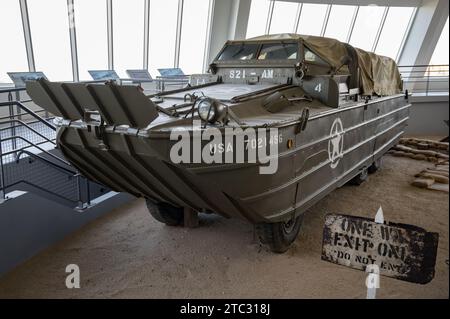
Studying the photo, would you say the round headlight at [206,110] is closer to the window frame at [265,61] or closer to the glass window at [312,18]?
the window frame at [265,61]

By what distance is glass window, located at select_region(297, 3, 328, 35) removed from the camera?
40.8ft

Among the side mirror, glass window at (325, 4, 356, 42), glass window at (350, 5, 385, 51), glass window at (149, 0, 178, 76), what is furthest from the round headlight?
glass window at (350, 5, 385, 51)

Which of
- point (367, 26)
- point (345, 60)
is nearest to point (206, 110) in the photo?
point (345, 60)

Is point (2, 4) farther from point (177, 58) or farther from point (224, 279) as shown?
point (224, 279)

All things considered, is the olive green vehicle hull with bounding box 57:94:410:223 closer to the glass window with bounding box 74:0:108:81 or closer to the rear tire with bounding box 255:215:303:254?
the rear tire with bounding box 255:215:303:254

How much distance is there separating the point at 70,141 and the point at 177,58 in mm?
7956

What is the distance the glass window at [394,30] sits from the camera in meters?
13.0

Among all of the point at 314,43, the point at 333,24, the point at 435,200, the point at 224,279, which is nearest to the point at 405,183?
the point at 435,200

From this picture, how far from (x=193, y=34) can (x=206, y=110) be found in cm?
872

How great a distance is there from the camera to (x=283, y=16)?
40.1 feet

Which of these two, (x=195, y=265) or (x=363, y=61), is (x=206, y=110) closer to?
(x=195, y=265)

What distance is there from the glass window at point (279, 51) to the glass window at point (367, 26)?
9.43 metres

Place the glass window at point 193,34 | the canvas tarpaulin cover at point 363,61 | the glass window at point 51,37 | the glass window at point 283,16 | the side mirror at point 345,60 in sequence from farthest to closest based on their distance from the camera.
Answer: the glass window at point 283,16 < the glass window at point 193,34 < the glass window at point 51,37 < the side mirror at point 345,60 < the canvas tarpaulin cover at point 363,61

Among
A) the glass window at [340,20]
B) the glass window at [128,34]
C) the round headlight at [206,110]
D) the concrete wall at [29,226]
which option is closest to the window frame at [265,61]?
the round headlight at [206,110]
